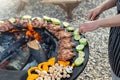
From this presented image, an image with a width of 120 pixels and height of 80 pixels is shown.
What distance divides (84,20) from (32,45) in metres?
2.16

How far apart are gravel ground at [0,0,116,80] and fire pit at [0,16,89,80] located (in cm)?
93

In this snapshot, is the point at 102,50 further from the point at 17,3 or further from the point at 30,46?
the point at 17,3

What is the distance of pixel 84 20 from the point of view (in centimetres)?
454

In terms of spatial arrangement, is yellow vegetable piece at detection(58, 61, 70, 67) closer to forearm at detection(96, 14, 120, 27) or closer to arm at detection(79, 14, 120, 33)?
arm at detection(79, 14, 120, 33)

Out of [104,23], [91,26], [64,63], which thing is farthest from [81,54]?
[104,23]

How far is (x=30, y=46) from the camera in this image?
2555mm

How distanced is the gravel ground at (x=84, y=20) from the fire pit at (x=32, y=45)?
93 centimetres

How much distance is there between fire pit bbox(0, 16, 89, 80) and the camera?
7.84ft

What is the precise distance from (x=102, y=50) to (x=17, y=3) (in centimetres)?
213

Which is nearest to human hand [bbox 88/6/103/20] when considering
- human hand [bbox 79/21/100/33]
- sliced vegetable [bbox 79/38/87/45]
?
sliced vegetable [bbox 79/38/87/45]

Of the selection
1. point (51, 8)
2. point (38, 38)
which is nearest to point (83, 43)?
point (38, 38)

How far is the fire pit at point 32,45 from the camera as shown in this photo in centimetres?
239

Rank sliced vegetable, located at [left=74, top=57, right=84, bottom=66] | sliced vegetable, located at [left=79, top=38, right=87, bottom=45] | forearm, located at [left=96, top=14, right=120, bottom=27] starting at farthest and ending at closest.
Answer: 1. sliced vegetable, located at [left=79, top=38, right=87, bottom=45]
2. sliced vegetable, located at [left=74, top=57, right=84, bottom=66]
3. forearm, located at [left=96, top=14, right=120, bottom=27]

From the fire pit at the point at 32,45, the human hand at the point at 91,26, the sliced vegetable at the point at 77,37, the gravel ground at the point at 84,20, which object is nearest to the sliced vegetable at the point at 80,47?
the fire pit at the point at 32,45
